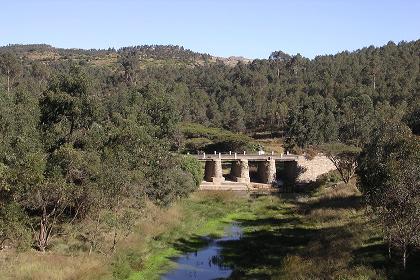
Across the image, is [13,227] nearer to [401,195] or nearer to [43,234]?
[43,234]

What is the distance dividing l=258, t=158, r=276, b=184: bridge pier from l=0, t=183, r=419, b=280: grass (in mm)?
19919

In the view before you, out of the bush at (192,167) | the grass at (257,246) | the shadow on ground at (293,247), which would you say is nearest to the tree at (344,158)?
the grass at (257,246)

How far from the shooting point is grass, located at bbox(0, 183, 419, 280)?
1358 inches

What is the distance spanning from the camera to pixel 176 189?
2539 inches

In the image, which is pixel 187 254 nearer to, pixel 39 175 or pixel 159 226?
pixel 159 226

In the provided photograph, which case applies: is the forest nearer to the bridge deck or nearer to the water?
the water

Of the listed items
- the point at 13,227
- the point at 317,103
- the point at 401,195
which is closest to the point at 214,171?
the point at 317,103

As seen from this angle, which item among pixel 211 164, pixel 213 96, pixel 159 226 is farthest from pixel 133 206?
pixel 213 96

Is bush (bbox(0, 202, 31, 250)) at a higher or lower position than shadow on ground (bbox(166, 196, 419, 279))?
higher

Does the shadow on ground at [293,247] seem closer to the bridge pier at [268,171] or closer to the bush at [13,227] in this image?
the bush at [13,227]

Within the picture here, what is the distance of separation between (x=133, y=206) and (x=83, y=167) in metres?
10.7

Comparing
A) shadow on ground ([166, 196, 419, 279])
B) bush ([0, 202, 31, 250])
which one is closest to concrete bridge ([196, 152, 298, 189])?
shadow on ground ([166, 196, 419, 279])

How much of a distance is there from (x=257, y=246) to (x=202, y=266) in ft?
26.1

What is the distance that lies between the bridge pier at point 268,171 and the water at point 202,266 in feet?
141
